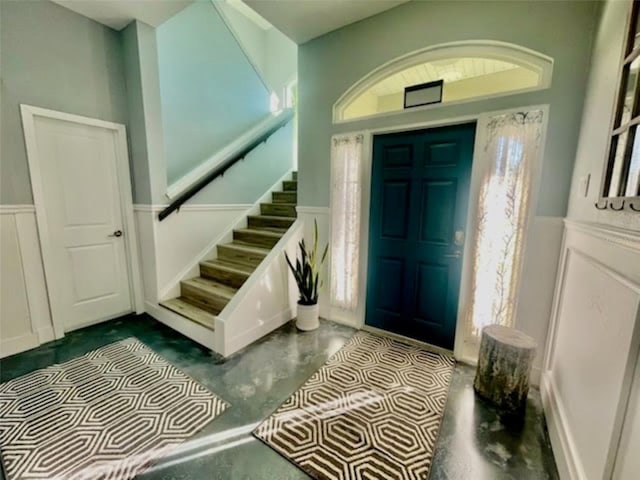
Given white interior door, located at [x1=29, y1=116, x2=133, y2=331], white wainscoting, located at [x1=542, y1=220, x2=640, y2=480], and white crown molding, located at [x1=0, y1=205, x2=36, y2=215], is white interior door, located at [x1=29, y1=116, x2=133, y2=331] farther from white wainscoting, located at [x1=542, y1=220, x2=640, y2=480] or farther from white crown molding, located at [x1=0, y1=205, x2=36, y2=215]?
white wainscoting, located at [x1=542, y1=220, x2=640, y2=480]

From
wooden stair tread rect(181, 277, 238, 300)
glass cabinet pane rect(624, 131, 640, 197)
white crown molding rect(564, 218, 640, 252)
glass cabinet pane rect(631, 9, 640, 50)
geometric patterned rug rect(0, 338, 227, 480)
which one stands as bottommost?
geometric patterned rug rect(0, 338, 227, 480)

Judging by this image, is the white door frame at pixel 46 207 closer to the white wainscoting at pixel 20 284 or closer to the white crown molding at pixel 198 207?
the white wainscoting at pixel 20 284

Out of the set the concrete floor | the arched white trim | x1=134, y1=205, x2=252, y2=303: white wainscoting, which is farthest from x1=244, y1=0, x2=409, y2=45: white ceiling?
the concrete floor

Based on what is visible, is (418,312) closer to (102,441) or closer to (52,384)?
(102,441)

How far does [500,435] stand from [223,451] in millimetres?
1546

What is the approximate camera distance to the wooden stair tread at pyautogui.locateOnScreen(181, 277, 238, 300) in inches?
109

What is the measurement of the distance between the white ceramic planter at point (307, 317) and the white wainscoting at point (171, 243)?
1.44 meters

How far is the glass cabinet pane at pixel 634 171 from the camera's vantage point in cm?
100

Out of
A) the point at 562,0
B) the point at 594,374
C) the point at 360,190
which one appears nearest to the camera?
the point at 594,374

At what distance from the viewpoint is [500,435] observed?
1.56 m

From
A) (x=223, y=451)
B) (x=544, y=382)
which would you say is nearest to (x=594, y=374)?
(x=544, y=382)

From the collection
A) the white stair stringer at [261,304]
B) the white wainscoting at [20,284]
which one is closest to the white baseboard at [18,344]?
the white wainscoting at [20,284]

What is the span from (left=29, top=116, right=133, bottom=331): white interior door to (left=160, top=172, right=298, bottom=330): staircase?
666 mm

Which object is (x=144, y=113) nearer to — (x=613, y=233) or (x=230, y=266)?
(x=230, y=266)
